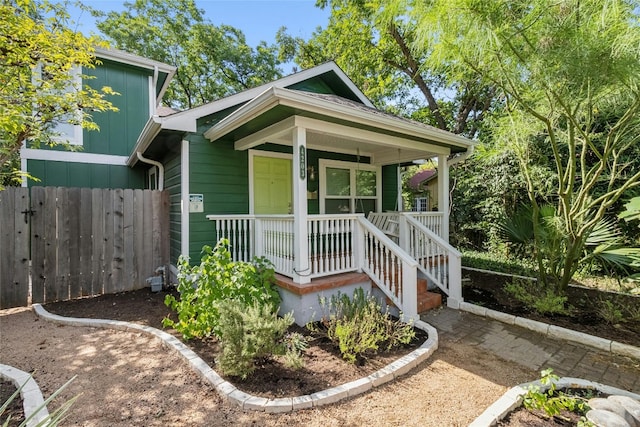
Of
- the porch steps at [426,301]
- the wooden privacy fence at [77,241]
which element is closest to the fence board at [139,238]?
the wooden privacy fence at [77,241]

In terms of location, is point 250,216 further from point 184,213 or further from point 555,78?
point 555,78

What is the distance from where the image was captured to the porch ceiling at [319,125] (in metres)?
3.51

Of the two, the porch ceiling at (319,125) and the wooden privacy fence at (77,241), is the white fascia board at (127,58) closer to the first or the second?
the wooden privacy fence at (77,241)

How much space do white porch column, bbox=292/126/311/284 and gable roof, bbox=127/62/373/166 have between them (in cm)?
74

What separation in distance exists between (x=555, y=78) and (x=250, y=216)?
4609mm

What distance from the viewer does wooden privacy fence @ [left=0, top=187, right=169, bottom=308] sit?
180 inches

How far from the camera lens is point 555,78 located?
350 centimetres

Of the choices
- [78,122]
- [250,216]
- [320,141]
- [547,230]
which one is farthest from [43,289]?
[547,230]

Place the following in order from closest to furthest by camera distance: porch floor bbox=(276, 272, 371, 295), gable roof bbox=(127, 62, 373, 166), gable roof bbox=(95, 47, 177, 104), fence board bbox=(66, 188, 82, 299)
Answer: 1. porch floor bbox=(276, 272, 371, 295)
2. gable roof bbox=(127, 62, 373, 166)
3. fence board bbox=(66, 188, 82, 299)
4. gable roof bbox=(95, 47, 177, 104)

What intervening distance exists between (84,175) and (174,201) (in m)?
3.82

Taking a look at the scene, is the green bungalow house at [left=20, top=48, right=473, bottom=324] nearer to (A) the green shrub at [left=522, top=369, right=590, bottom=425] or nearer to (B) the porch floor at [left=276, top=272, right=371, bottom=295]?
(B) the porch floor at [left=276, top=272, right=371, bottom=295]

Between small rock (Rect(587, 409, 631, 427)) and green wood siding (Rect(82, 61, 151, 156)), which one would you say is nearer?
small rock (Rect(587, 409, 631, 427))

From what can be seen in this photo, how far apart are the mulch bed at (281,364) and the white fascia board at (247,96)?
288 cm

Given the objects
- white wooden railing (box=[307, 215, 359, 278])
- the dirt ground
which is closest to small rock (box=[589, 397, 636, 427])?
the dirt ground
